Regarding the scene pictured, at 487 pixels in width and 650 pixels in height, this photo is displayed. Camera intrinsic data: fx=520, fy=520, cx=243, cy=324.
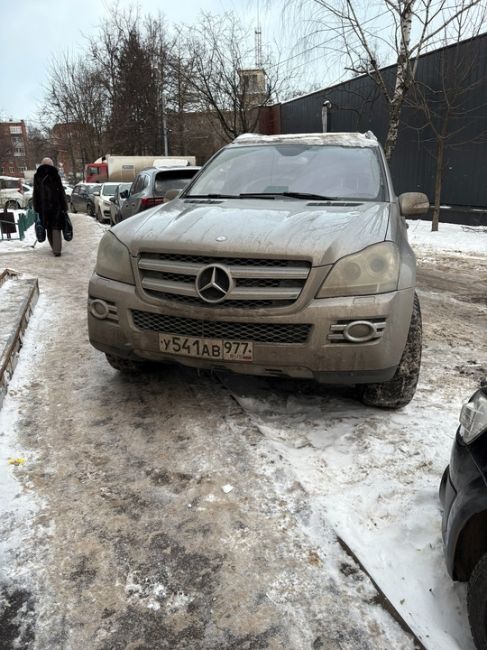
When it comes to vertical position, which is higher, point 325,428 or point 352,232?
point 352,232

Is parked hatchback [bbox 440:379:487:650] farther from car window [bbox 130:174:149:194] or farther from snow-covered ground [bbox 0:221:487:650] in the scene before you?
car window [bbox 130:174:149:194]

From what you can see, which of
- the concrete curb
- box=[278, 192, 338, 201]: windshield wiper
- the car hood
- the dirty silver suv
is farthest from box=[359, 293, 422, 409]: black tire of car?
the concrete curb

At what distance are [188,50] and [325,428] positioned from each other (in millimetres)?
23503

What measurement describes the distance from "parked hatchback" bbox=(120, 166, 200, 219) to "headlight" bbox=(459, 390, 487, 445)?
8401 mm

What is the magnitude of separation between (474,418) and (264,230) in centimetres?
167

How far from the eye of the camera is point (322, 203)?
11.8 ft

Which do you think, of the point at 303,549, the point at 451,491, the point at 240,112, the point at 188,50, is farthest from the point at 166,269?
the point at 188,50

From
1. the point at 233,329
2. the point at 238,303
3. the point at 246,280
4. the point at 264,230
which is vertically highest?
the point at 264,230

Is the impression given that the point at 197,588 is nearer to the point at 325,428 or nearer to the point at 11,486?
the point at 11,486

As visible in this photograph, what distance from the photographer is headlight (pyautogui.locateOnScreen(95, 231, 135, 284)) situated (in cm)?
327

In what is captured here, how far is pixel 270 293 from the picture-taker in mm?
2875

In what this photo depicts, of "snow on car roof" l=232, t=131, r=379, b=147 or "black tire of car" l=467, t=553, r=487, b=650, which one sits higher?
"snow on car roof" l=232, t=131, r=379, b=147

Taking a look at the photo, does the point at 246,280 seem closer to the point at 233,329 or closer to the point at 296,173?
the point at 233,329

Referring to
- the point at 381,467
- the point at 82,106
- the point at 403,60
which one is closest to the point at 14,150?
the point at 82,106
